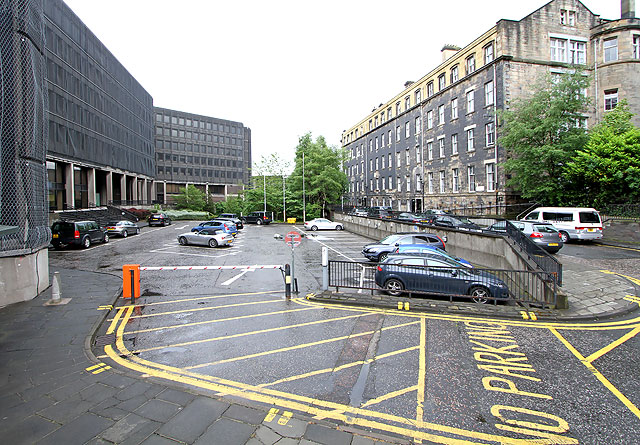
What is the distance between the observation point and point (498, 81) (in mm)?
33250

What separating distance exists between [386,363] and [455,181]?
36652 millimetres

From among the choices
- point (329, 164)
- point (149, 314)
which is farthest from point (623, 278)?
point (329, 164)

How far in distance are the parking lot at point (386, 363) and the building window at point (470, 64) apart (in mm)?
34729

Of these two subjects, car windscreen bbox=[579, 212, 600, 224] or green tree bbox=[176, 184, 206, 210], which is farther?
green tree bbox=[176, 184, 206, 210]

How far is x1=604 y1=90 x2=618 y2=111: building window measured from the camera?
32.9 meters

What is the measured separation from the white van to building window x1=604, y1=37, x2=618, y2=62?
20.9 meters

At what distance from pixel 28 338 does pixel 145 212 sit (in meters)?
53.3

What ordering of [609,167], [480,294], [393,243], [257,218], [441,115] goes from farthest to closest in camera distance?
[257,218], [441,115], [609,167], [393,243], [480,294]

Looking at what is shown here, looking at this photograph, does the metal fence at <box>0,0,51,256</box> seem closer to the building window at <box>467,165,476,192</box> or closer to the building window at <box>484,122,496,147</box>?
the building window at <box>484,122,496,147</box>

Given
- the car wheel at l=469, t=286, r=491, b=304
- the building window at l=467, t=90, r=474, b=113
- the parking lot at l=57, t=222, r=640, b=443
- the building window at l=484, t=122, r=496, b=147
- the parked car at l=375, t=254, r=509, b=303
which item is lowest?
the parking lot at l=57, t=222, r=640, b=443

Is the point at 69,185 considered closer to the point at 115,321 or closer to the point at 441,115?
the point at 115,321

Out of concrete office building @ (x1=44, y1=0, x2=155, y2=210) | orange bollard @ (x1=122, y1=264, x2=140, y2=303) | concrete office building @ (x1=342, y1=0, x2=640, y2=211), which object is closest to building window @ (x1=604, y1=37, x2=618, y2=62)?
concrete office building @ (x1=342, y1=0, x2=640, y2=211)

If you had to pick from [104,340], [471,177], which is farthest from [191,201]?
[104,340]

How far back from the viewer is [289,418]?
488cm
